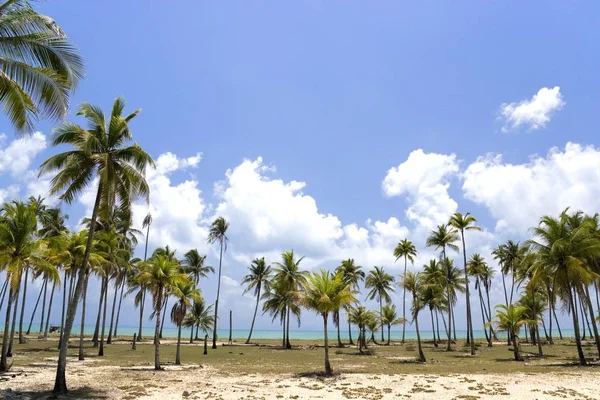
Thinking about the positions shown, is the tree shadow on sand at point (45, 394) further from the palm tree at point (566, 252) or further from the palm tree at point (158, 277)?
the palm tree at point (566, 252)

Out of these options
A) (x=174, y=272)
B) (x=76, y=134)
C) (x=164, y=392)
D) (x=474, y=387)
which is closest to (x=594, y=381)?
(x=474, y=387)

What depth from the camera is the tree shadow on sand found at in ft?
53.6

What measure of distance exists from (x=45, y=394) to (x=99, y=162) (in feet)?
32.8

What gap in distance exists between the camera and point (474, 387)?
64.3ft

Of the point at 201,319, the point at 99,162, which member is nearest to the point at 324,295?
the point at 99,162

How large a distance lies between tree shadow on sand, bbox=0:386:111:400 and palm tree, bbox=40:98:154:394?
303 cm

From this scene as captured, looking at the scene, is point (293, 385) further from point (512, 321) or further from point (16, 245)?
point (512, 321)

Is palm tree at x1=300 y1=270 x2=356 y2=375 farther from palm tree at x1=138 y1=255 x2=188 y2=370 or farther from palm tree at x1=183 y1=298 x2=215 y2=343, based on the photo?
palm tree at x1=183 y1=298 x2=215 y2=343

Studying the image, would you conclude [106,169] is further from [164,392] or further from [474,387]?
[474,387]

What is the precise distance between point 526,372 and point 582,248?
433 inches

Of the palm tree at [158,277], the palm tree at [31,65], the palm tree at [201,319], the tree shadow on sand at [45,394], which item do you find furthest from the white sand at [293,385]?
the palm tree at [201,319]

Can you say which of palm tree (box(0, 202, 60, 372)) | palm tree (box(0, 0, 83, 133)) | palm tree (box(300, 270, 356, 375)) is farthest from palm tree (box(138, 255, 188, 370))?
palm tree (box(0, 0, 83, 133))

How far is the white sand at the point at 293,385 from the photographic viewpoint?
17719 mm

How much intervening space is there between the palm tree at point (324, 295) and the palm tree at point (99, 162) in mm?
12667
